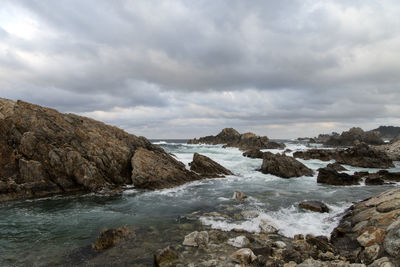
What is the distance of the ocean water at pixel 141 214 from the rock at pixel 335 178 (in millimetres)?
1479

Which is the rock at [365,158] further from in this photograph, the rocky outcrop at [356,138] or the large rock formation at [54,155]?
the rocky outcrop at [356,138]

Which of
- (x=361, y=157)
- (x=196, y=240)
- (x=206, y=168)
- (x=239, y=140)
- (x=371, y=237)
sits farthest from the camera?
(x=239, y=140)

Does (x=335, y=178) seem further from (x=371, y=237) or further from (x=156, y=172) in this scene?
(x=156, y=172)

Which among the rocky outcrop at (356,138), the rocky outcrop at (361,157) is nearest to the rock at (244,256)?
the rocky outcrop at (361,157)

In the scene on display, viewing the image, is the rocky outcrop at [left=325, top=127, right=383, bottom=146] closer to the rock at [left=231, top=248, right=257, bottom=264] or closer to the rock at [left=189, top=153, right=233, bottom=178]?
the rock at [left=189, top=153, right=233, bottom=178]

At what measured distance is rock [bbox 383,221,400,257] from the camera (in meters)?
6.01

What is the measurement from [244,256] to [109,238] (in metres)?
5.41

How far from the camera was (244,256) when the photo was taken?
23.6 feet

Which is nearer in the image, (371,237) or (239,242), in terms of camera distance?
(371,237)

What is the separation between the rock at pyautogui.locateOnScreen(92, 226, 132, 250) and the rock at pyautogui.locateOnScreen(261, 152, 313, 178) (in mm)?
21246

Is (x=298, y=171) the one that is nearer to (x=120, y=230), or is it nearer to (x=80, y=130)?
(x=120, y=230)

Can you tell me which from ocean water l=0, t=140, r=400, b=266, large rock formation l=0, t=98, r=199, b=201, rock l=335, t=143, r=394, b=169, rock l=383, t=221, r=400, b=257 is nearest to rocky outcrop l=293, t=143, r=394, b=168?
rock l=335, t=143, r=394, b=169

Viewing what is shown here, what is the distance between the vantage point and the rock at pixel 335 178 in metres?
21.0

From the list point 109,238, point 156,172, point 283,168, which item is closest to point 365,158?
point 283,168
